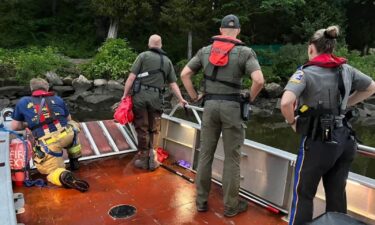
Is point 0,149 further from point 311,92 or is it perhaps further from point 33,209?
point 311,92

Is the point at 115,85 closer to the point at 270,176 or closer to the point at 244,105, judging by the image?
the point at 270,176

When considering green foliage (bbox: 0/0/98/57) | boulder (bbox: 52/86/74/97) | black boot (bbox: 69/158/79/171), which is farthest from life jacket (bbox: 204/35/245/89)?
green foliage (bbox: 0/0/98/57)

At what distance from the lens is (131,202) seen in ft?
11.9

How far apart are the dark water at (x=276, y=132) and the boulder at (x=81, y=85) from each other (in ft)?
5.44

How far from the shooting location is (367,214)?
2805 millimetres

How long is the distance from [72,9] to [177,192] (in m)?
20.4

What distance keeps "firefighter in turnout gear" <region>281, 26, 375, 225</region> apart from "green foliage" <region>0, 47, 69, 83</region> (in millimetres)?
13929

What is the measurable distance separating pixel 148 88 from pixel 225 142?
59.2 inches

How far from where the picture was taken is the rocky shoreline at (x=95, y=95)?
14.1m

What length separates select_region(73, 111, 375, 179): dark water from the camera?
992 cm

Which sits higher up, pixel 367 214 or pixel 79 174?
pixel 367 214

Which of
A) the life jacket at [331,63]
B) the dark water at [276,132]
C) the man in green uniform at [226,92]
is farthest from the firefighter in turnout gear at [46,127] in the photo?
the dark water at [276,132]

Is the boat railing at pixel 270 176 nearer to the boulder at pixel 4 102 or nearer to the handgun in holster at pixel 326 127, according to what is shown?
the handgun in holster at pixel 326 127

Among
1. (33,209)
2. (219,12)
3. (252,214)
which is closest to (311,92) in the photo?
(252,214)
